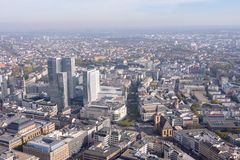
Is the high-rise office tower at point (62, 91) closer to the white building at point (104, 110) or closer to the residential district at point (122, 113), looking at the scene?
the residential district at point (122, 113)

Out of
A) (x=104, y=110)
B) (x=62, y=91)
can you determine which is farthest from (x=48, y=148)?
(x=62, y=91)

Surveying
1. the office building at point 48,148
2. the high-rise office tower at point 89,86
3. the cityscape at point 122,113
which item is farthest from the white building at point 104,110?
the office building at point 48,148

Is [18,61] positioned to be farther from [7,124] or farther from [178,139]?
[178,139]

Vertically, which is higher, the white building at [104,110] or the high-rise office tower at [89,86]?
the high-rise office tower at [89,86]

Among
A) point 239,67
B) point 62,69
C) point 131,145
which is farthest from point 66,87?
point 239,67

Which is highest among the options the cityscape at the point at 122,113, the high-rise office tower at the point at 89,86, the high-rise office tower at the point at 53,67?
the high-rise office tower at the point at 53,67

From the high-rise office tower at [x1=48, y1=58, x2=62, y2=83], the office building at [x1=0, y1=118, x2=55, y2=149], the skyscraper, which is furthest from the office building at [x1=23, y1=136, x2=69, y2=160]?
the high-rise office tower at [x1=48, y1=58, x2=62, y2=83]

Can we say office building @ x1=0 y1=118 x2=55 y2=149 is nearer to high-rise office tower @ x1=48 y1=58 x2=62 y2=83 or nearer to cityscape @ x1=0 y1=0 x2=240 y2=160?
cityscape @ x1=0 y1=0 x2=240 y2=160

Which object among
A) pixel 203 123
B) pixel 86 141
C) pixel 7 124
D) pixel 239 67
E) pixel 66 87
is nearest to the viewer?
pixel 86 141
